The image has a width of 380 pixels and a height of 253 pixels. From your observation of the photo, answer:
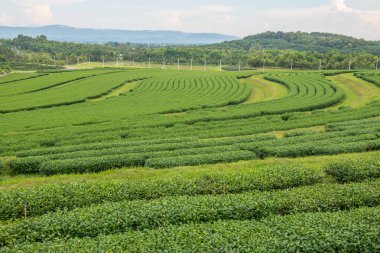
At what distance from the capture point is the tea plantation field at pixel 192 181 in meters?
13.0

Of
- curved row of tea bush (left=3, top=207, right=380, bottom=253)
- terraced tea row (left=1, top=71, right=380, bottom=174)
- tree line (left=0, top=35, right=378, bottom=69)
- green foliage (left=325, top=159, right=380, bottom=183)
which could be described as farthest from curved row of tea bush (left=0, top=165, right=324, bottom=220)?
tree line (left=0, top=35, right=378, bottom=69)

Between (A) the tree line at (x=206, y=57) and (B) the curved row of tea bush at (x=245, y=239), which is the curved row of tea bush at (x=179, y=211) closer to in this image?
(B) the curved row of tea bush at (x=245, y=239)

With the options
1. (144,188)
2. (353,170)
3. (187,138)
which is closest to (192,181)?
(144,188)

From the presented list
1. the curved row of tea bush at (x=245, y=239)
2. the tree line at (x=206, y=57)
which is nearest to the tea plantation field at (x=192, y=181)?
the curved row of tea bush at (x=245, y=239)

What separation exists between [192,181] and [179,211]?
11.9ft

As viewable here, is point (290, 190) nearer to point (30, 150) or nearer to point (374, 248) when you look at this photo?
point (374, 248)

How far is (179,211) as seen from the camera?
15172 millimetres

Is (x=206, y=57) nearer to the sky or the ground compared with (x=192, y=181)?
nearer to the sky

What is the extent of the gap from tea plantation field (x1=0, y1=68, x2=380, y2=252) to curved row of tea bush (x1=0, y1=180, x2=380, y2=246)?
0.05 meters

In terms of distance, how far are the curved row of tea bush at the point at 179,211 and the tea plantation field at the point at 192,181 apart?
0.05 meters

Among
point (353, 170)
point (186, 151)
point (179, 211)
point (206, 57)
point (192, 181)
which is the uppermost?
point (206, 57)

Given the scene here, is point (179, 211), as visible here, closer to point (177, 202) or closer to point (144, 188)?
point (177, 202)

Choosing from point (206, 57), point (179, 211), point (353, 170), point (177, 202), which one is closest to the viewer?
point (179, 211)

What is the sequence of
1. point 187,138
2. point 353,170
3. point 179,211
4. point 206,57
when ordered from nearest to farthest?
point 179,211 → point 353,170 → point 187,138 → point 206,57
